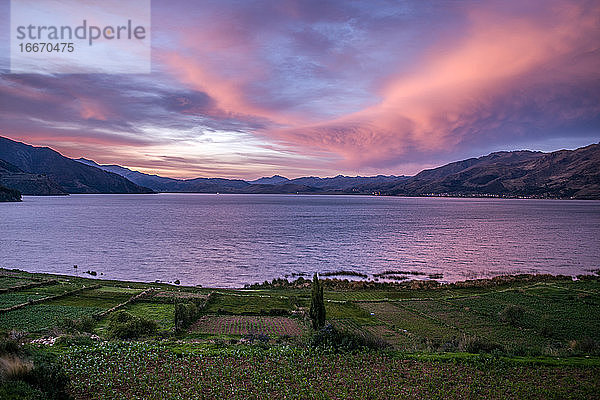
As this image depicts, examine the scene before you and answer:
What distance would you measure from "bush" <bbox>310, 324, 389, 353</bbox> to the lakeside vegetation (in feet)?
Result: 0.24

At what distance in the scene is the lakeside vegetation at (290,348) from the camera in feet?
48.2

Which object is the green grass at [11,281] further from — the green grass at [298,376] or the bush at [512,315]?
the bush at [512,315]

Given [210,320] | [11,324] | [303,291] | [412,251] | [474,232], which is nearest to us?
[11,324]

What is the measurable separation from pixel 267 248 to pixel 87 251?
127ft

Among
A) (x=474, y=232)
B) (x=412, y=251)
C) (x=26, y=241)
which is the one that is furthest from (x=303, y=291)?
(x=474, y=232)

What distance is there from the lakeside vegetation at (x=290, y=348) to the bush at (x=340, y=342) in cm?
7

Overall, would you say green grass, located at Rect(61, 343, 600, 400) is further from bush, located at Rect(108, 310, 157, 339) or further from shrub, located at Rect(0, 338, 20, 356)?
bush, located at Rect(108, 310, 157, 339)

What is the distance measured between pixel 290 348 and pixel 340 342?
2.89 metres

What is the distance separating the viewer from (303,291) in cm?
4684

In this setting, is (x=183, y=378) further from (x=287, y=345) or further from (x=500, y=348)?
(x=500, y=348)

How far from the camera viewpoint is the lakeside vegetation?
14688 mm

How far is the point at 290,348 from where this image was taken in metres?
19.8

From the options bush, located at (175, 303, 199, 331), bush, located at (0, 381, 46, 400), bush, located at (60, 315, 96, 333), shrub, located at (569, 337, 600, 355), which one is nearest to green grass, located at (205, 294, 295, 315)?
bush, located at (175, 303, 199, 331)

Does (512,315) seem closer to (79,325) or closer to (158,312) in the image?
(158,312)
